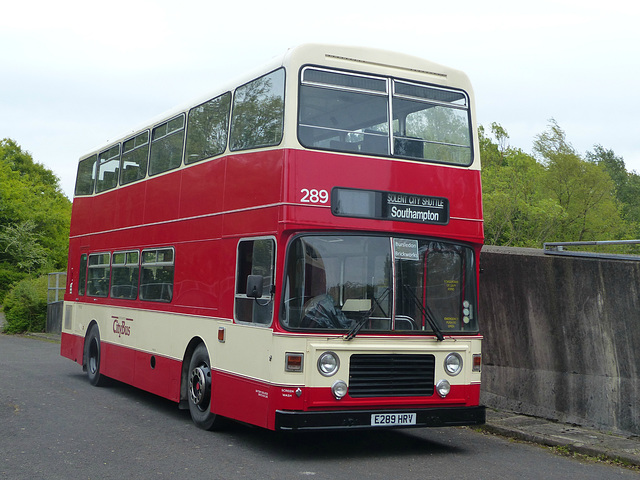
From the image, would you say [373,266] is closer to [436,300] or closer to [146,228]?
[436,300]

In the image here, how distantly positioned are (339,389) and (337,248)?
1480 mm

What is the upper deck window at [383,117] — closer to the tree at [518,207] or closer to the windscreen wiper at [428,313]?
the windscreen wiper at [428,313]

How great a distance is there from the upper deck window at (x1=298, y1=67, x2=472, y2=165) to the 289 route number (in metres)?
0.49

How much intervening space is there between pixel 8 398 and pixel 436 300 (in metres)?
7.30

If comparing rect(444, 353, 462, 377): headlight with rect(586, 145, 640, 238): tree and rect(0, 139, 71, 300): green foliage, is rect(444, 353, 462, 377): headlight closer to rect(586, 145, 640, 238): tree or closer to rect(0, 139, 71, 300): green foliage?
rect(0, 139, 71, 300): green foliage

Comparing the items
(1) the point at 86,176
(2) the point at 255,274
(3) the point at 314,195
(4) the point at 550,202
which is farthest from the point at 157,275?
(4) the point at 550,202

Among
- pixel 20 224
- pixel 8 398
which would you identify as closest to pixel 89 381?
pixel 8 398

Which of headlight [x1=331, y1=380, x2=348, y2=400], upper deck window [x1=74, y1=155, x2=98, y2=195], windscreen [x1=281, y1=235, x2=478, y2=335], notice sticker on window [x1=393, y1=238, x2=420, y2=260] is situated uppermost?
upper deck window [x1=74, y1=155, x2=98, y2=195]

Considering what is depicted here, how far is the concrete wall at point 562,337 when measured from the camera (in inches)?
398

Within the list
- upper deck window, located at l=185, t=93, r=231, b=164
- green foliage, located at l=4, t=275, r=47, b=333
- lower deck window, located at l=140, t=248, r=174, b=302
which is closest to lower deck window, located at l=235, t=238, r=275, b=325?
upper deck window, located at l=185, t=93, r=231, b=164

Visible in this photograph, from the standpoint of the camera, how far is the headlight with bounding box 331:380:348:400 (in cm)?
855

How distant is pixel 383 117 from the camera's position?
367 inches

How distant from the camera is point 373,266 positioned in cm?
889

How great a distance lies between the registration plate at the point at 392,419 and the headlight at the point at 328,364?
64 cm
